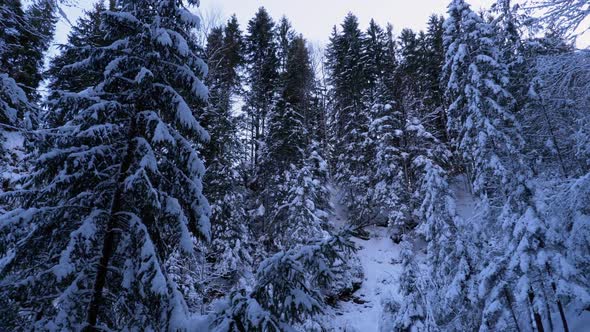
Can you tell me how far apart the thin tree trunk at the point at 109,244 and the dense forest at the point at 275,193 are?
5 centimetres

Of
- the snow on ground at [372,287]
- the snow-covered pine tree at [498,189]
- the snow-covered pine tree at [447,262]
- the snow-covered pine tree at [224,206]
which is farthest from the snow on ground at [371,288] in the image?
the snow-covered pine tree at [224,206]

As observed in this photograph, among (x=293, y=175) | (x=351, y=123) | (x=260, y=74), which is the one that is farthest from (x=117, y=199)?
(x=260, y=74)

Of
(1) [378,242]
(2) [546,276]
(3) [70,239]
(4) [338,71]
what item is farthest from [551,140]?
(4) [338,71]

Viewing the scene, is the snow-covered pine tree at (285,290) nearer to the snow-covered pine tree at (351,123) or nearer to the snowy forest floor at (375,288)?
the snowy forest floor at (375,288)

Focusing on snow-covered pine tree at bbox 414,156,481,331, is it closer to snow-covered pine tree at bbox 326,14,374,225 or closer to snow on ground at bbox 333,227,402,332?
snow on ground at bbox 333,227,402,332

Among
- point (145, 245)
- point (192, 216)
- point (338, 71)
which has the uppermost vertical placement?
point (338, 71)

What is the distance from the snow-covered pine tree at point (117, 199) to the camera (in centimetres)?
532

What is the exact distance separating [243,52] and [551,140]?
2948cm

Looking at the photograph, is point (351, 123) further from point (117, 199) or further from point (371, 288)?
point (117, 199)

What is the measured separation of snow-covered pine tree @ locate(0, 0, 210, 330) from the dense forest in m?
0.04

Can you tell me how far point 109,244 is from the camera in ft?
19.5

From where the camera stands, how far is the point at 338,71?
34781 mm

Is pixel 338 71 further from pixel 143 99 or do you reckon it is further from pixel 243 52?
pixel 143 99

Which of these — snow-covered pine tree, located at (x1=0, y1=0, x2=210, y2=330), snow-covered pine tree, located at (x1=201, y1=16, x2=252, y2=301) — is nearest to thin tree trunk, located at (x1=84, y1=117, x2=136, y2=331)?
snow-covered pine tree, located at (x1=0, y1=0, x2=210, y2=330)
